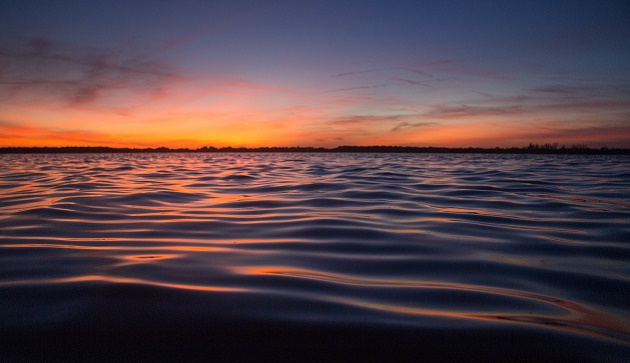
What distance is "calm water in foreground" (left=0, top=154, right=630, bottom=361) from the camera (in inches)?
61.8

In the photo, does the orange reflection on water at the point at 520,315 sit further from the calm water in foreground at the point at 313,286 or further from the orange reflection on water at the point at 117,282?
the orange reflection on water at the point at 117,282

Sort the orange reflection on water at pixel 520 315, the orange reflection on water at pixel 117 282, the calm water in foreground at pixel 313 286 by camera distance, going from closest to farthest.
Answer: the calm water in foreground at pixel 313 286
the orange reflection on water at pixel 520 315
the orange reflection on water at pixel 117 282

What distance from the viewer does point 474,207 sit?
222 inches

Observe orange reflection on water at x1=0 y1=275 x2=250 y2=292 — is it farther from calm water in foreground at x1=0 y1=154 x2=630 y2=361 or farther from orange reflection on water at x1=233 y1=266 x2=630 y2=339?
orange reflection on water at x1=233 y1=266 x2=630 y2=339

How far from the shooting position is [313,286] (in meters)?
2.27

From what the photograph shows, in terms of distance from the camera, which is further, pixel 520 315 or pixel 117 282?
pixel 117 282

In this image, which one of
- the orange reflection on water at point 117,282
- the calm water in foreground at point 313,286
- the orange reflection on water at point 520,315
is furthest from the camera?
the orange reflection on water at point 117,282

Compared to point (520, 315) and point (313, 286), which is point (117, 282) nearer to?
point (313, 286)

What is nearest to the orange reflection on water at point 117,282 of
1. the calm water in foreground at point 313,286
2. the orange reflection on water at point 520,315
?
the calm water in foreground at point 313,286

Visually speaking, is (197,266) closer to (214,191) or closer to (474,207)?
(474,207)

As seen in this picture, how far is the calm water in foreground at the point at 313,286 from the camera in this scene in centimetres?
157

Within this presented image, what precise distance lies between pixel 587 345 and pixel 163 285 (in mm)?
2211

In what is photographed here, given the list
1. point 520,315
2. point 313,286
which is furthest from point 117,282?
point 520,315

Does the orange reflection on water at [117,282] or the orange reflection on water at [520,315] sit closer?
the orange reflection on water at [520,315]
